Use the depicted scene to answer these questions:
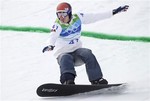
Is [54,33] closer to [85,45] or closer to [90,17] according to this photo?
[90,17]

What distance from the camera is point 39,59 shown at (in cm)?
1158

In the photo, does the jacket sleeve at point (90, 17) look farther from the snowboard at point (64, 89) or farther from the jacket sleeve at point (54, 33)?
the snowboard at point (64, 89)

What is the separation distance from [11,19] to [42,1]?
1.95 metres

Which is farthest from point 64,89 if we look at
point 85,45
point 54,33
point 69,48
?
point 85,45

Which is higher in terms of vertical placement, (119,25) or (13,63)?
(119,25)

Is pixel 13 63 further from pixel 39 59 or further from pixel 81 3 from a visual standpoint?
pixel 81 3

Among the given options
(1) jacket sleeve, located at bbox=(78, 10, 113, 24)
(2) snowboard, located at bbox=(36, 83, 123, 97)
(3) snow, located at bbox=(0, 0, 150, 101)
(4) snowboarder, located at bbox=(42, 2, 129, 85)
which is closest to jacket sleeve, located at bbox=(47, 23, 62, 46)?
(4) snowboarder, located at bbox=(42, 2, 129, 85)

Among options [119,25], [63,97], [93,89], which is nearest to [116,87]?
[93,89]

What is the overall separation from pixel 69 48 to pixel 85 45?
13.4ft

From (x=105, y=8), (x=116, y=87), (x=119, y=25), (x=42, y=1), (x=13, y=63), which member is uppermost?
(x=42, y=1)

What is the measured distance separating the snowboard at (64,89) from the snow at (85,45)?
0.35 feet

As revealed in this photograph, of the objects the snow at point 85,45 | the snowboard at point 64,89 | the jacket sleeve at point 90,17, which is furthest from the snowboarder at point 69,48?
the snow at point 85,45

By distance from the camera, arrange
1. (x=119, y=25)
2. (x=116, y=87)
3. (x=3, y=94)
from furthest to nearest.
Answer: (x=119, y=25), (x=3, y=94), (x=116, y=87)

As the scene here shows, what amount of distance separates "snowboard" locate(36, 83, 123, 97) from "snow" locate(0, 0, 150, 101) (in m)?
0.11
